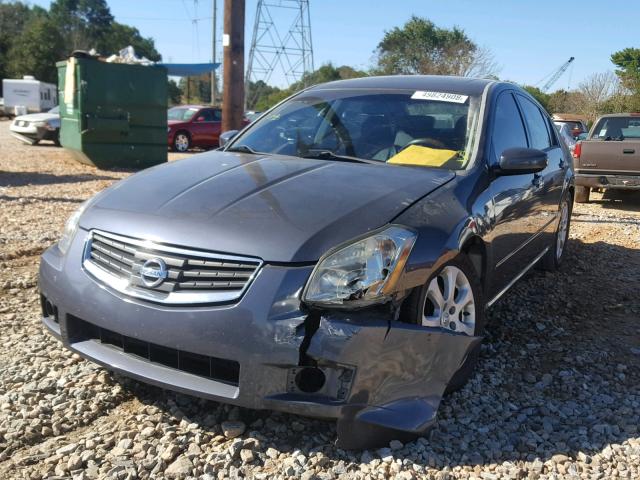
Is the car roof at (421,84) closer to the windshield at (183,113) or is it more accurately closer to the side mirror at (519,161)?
the side mirror at (519,161)

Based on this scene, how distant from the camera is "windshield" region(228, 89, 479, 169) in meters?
3.49

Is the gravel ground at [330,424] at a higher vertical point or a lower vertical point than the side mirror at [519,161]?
lower

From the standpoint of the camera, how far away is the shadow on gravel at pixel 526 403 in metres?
2.59

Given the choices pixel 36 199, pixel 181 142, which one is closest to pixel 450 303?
pixel 36 199

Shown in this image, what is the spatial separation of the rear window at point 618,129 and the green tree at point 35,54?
2097 inches

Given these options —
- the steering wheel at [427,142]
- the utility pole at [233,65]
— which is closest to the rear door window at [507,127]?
the steering wheel at [427,142]

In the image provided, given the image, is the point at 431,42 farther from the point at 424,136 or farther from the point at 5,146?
the point at 424,136

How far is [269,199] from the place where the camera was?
276 cm

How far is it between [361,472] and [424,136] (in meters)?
1.96

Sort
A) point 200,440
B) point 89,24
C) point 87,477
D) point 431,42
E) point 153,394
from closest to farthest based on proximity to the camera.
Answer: point 87,477
point 200,440
point 153,394
point 431,42
point 89,24

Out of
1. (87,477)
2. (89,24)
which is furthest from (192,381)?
(89,24)

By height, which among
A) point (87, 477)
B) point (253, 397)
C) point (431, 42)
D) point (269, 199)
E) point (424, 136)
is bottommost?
point (87, 477)

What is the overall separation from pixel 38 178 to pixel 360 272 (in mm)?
9669

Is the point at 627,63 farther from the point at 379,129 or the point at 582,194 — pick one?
the point at 379,129
